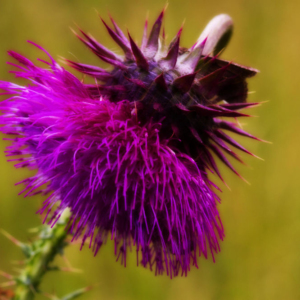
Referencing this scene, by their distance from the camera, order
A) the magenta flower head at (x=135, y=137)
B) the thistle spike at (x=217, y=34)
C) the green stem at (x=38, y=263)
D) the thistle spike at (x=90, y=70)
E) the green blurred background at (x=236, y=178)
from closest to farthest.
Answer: the magenta flower head at (x=135, y=137)
the thistle spike at (x=90, y=70)
the thistle spike at (x=217, y=34)
the green stem at (x=38, y=263)
the green blurred background at (x=236, y=178)

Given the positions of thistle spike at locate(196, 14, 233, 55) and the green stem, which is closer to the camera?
thistle spike at locate(196, 14, 233, 55)

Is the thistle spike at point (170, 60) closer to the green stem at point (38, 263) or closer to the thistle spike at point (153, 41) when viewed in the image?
the thistle spike at point (153, 41)

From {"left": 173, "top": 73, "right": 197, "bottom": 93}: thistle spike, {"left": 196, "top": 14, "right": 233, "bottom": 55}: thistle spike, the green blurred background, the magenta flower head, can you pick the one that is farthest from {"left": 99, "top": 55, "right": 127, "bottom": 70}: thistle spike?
the green blurred background

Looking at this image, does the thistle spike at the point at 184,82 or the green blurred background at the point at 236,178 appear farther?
the green blurred background at the point at 236,178

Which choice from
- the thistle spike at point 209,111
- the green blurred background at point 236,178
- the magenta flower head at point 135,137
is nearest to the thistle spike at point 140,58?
the magenta flower head at point 135,137

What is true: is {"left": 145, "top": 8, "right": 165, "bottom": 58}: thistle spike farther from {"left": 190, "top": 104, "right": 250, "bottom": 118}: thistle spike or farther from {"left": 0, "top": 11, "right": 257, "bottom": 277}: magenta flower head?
{"left": 190, "top": 104, "right": 250, "bottom": 118}: thistle spike

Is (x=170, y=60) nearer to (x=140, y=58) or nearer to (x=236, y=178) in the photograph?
(x=140, y=58)

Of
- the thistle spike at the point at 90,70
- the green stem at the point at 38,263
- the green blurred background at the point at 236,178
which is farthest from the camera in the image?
the green blurred background at the point at 236,178

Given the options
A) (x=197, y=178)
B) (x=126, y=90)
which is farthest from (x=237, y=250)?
(x=126, y=90)
